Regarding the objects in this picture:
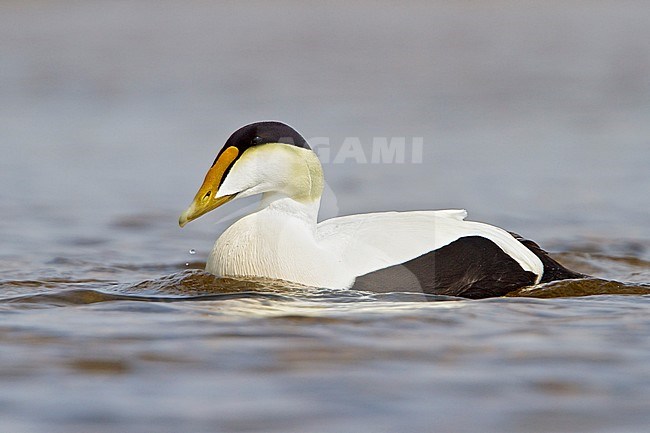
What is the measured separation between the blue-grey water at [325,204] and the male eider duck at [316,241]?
0.11m

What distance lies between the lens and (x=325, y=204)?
8359 millimetres

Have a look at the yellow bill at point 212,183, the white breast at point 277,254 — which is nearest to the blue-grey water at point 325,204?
the white breast at point 277,254

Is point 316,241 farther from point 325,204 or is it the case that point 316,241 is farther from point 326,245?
point 325,204

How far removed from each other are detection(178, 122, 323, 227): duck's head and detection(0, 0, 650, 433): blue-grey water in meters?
0.38

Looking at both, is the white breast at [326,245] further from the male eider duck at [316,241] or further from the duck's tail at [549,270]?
the duck's tail at [549,270]

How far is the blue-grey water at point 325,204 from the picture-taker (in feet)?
12.3

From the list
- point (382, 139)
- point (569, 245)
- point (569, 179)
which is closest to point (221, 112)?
point (382, 139)

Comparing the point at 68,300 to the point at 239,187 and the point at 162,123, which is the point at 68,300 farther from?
the point at 162,123

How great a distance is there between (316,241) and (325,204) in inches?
123

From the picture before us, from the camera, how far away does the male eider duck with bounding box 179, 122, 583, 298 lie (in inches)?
200

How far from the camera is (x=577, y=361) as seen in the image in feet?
13.5

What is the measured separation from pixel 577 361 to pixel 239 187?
1.70 metres

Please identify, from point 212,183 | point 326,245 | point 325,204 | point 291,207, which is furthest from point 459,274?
point 325,204

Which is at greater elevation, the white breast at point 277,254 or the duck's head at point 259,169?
the duck's head at point 259,169
